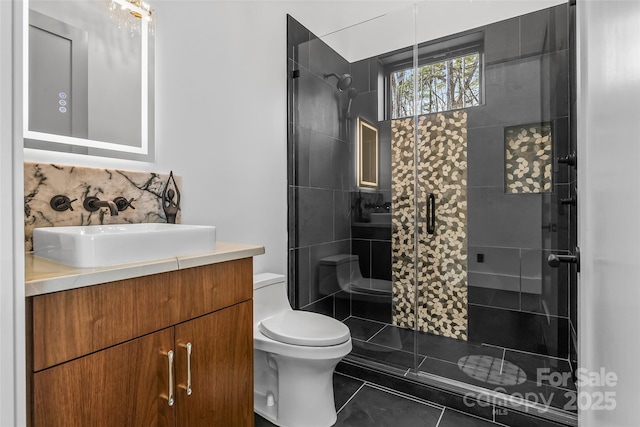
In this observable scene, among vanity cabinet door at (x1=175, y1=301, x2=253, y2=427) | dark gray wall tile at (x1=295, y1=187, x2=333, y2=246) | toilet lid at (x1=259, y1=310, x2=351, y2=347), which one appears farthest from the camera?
dark gray wall tile at (x1=295, y1=187, x2=333, y2=246)

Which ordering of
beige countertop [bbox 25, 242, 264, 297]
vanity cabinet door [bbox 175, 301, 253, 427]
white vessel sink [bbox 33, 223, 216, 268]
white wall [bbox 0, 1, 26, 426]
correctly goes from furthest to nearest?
vanity cabinet door [bbox 175, 301, 253, 427] < white vessel sink [bbox 33, 223, 216, 268] < beige countertop [bbox 25, 242, 264, 297] < white wall [bbox 0, 1, 26, 426]

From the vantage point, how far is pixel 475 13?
2.39 m

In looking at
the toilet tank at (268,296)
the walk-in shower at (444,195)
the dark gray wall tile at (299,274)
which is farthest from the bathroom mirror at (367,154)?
the toilet tank at (268,296)

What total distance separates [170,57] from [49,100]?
571 millimetres

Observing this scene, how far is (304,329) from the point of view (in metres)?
1.74

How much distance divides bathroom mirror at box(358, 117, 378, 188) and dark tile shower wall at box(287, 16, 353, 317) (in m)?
0.10

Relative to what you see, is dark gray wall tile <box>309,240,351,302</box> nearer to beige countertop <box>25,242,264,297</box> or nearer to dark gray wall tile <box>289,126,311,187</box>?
dark gray wall tile <box>289,126,311,187</box>

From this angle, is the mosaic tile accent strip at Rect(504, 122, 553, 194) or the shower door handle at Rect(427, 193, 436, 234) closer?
the mosaic tile accent strip at Rect(504, 122, 553, 194)

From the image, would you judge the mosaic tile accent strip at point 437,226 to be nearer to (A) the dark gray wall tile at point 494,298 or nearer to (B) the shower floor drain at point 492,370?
(A) the dark gray wall tile at point 494,298

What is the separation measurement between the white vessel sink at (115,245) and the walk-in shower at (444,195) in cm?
129

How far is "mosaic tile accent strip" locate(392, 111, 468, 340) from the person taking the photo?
2371mm

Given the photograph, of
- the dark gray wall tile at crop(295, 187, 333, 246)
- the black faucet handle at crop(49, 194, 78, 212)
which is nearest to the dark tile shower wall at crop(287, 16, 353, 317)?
the dark gray wall tile at crop(295, 187, 333, 246)

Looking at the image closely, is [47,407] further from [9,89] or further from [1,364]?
[9,89]

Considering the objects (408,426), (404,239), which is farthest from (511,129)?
(408,426)
